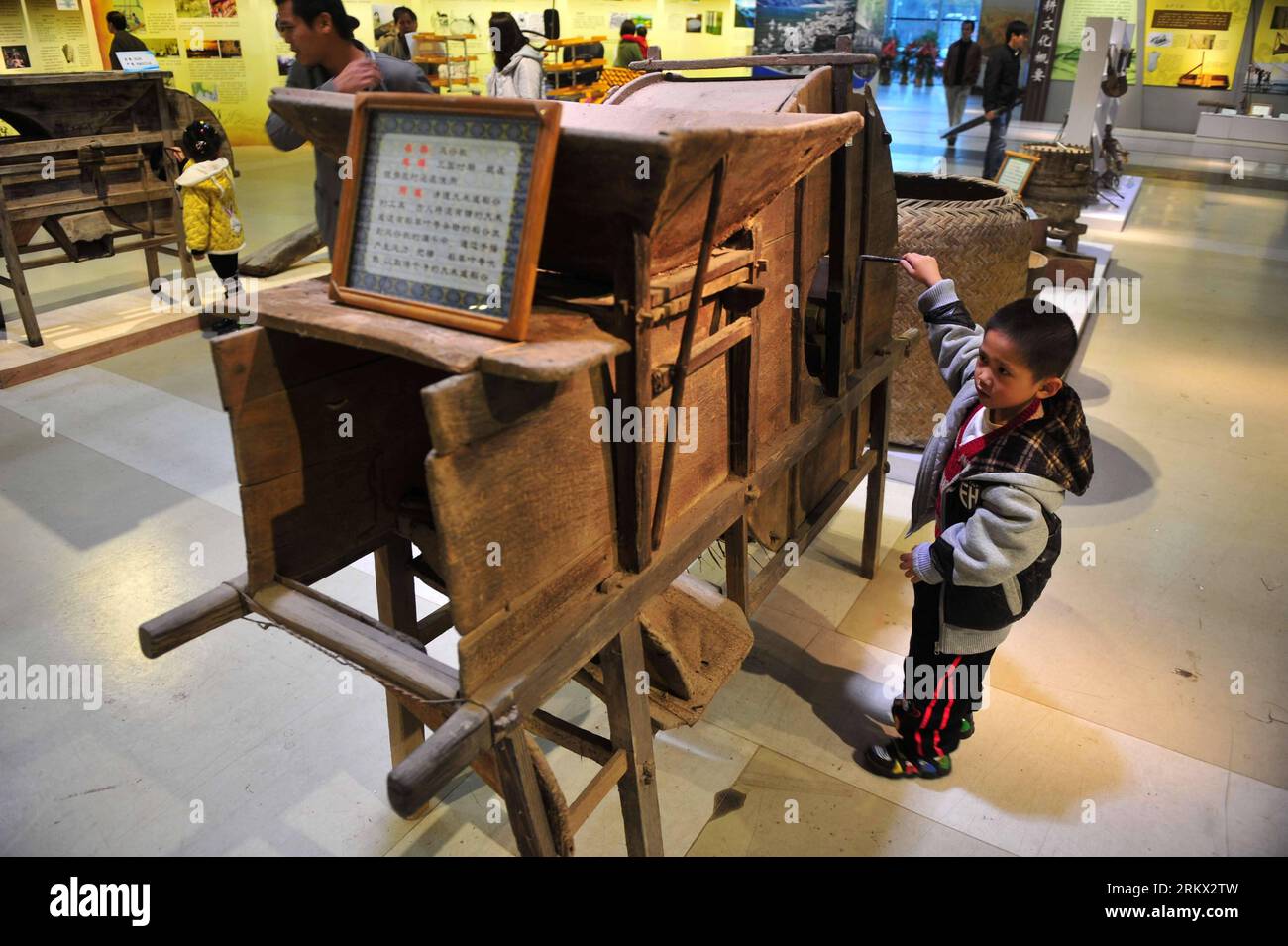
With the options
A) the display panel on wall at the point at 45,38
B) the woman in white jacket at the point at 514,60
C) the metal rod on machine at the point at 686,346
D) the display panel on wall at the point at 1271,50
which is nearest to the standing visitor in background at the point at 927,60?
the display panel on wall at the point at 1271,50

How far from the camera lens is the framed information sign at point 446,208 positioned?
1.28 m

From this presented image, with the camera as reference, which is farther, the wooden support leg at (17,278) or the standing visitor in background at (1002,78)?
the standing visitor in background at (1002,78)

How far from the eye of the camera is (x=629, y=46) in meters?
8.80

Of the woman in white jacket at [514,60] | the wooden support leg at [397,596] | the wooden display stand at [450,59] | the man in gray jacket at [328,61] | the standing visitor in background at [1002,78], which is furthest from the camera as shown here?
the wooden display stand at [450,59]

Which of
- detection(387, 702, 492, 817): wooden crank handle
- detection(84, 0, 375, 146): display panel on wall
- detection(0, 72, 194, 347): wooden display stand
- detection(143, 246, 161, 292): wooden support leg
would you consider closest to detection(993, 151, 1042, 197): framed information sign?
detection(387, 702, 492, 817): wooden crank handle

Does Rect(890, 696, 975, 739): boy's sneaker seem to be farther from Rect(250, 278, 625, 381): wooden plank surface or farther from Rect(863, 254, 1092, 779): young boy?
Rect(250, 278, 625, 381): wooden plank surface

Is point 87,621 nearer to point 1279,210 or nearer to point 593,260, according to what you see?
point 593,260

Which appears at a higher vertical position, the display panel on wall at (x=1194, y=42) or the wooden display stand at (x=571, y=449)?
the display panel on wall at (x=1194, y=42)

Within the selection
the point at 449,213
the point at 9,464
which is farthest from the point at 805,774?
the point at 9,464

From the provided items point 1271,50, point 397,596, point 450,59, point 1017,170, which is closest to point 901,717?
point 397,596

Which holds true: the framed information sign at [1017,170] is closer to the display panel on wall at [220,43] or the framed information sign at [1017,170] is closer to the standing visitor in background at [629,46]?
the standing visitor in background at [629,46]

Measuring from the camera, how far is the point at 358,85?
273 cm

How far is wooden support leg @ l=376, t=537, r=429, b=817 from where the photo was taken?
2.08 m

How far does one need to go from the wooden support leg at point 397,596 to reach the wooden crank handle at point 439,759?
743 mm
